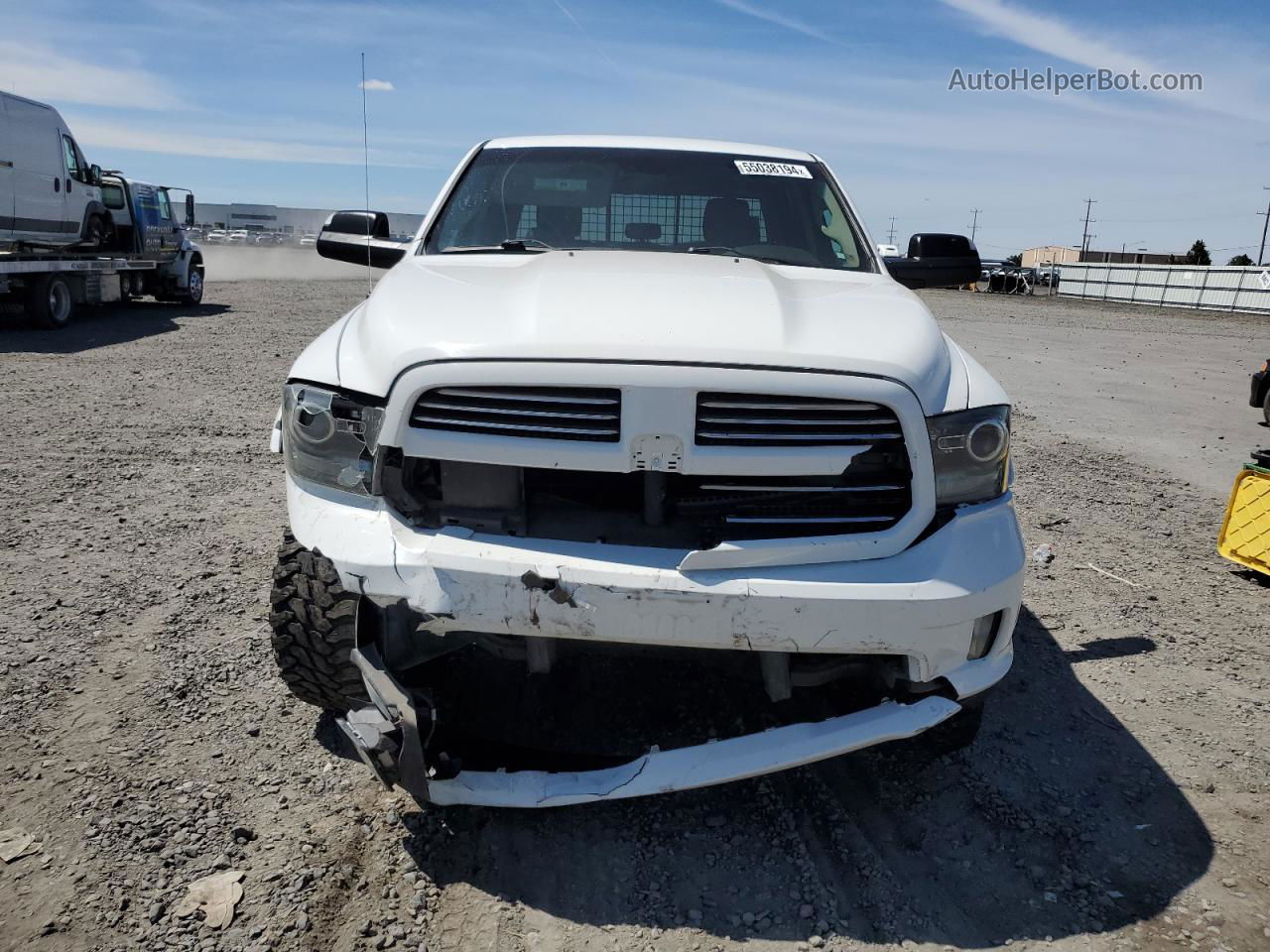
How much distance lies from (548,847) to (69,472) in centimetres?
494

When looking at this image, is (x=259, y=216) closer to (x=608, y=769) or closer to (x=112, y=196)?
(x=112, y=196)

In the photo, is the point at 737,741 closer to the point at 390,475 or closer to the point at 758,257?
the point at 390,475

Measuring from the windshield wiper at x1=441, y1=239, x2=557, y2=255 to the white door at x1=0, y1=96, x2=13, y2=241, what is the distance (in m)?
13.0

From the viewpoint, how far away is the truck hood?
2.34 metres

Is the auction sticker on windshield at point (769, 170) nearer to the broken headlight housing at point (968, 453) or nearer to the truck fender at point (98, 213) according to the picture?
the broken headlight housing at point (968, 453)

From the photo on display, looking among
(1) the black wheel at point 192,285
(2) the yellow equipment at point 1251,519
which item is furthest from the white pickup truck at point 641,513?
(1) the black wheel at point 192,285

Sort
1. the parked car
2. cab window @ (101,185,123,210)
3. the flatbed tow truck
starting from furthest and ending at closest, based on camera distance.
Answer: cab window @ (101,185,123,210) < the flatbed tow truck < the parked car

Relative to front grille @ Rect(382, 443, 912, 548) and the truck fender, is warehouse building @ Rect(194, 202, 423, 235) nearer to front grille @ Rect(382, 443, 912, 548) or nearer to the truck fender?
the truck fender

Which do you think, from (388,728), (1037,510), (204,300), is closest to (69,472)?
(388,728)

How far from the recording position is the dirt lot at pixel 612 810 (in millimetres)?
2303

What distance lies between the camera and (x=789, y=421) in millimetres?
2352

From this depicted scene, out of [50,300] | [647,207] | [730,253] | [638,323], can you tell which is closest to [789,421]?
[638,323]

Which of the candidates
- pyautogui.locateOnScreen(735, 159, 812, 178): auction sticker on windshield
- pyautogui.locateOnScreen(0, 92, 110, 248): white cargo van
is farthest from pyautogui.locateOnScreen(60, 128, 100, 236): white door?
pyautogui.locateOnScreen(735, 159, 812, 178): auction sticker on windshield

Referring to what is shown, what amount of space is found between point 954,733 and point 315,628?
1890 millimetres
